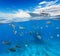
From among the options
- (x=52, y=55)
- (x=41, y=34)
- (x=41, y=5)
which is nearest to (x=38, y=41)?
(x=41, y=34)

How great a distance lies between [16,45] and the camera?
13.0 ft

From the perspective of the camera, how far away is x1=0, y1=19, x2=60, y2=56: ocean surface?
3955mm

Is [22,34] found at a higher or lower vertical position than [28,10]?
lower

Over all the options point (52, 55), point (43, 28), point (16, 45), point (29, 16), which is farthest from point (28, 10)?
point (52, 55)

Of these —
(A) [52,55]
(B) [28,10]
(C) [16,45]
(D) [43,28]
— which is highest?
(B) [28,10]

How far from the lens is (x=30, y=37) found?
3.97 metres

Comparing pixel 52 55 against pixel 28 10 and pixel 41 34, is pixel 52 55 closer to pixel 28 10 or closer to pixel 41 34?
pixel 41 34

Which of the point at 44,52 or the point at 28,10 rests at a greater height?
the point at 28,10

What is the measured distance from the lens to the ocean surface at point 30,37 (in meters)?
3.96

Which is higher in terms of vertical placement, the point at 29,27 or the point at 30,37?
the point at 29,27

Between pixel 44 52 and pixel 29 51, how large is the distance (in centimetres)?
28

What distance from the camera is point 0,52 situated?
13.0ft

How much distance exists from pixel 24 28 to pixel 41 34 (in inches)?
12.9

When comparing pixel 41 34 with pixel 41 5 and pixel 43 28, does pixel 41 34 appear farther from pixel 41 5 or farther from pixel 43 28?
pixel 41 5
